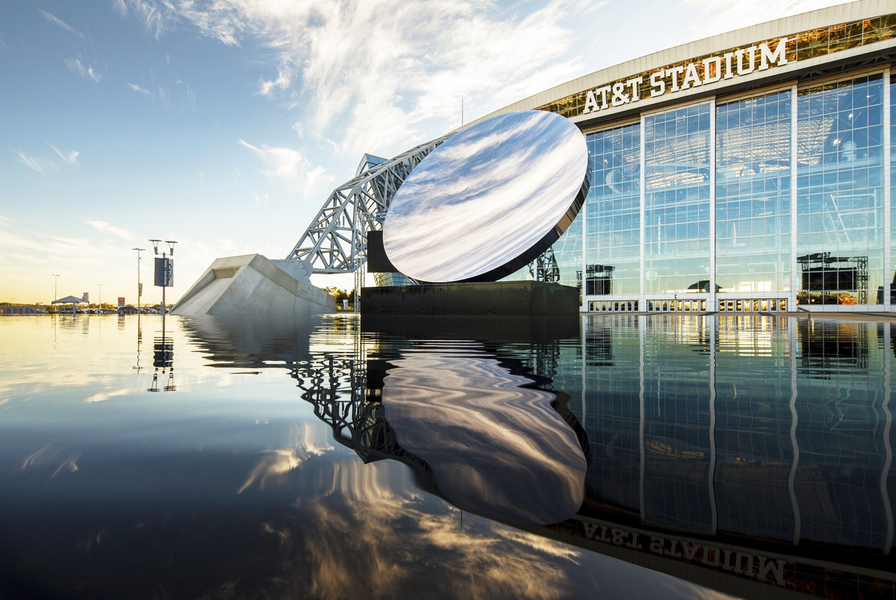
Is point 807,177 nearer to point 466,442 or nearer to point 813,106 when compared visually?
point 813,106

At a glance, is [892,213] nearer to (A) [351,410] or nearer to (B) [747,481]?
(B) [747,481]

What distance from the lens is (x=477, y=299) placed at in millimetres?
14617

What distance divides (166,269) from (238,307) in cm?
818

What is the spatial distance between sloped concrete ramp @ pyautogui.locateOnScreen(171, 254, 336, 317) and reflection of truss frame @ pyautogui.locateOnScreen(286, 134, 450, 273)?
2040 centimetres

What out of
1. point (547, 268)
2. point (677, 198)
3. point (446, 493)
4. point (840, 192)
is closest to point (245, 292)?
point (547, 268)

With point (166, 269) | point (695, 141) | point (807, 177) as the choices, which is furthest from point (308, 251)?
point (807, 177)

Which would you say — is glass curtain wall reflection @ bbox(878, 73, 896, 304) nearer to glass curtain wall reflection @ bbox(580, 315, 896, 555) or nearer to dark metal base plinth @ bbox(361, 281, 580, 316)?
dark metal base plinth @ bbox(361, 281, 580, 316)

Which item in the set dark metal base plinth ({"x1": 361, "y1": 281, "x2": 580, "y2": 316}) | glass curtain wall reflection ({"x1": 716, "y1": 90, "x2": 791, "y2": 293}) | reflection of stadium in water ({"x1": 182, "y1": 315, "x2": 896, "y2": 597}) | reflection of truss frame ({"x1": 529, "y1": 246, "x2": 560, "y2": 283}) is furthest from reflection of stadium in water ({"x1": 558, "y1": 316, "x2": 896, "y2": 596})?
reflection of truss frame ({"x1": 529, "y1": 246, "x2": 560, "y2": 283})

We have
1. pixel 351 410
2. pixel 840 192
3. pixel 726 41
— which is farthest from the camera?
pixel 726 41

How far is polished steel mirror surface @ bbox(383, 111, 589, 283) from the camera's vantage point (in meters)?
12.6

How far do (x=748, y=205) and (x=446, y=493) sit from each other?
5027cm

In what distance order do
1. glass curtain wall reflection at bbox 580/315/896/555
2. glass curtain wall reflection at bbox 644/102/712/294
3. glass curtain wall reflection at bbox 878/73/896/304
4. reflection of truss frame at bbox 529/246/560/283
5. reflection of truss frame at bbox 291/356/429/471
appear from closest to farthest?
glass curtain wall reflection at bbox 580/315/896/555 < reflection of truss frame at bbox 291/356/429/471 < glass curtain wall reflection at bbox 878/73/896/304 < glass curtain wall reflection at bbox 644/102/712/294 < reflection of truss frame at bbox 529/246/560/283

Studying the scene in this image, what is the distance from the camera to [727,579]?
1.13 metres

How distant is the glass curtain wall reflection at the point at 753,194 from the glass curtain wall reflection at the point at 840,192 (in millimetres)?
1282
